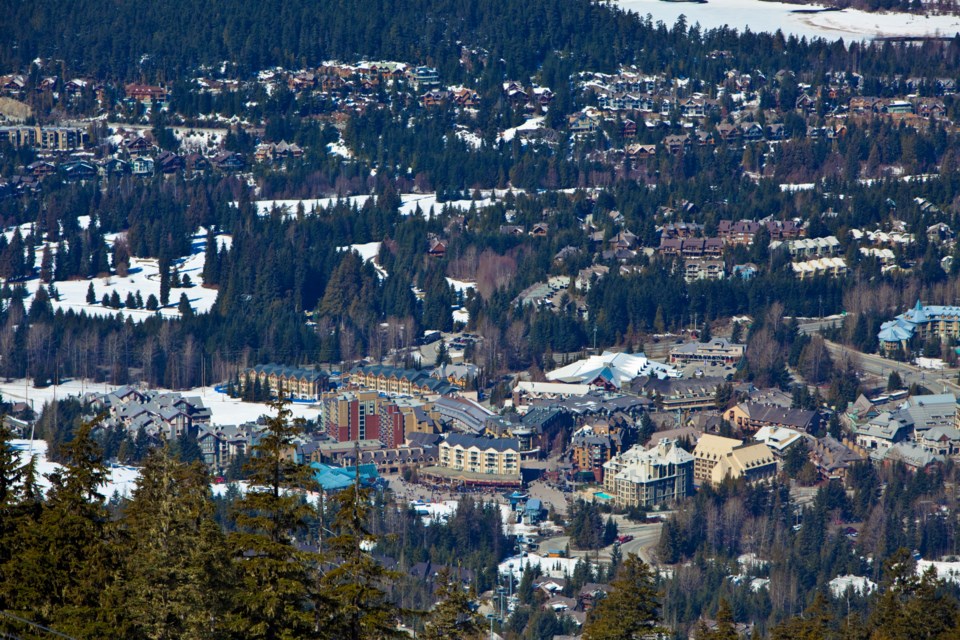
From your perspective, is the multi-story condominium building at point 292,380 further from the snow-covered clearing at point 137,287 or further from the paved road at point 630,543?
the paved road at point 630,543

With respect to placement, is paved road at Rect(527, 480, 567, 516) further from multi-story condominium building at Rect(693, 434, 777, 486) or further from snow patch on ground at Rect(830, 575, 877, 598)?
snow patch on ground at Rect(830, 575, 877, 598)

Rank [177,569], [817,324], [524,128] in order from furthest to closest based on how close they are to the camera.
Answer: [524,128]
[817,324]
[177,569]

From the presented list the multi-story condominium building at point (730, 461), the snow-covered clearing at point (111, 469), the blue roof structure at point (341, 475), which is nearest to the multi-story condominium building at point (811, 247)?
the multi-story condominium building at point (730, 461)

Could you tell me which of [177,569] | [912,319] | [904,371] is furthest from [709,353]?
[177,569]

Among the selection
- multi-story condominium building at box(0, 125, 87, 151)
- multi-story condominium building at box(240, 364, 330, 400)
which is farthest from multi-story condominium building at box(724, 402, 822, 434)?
multi-story condominium building at box(0, 125, 87, 151)

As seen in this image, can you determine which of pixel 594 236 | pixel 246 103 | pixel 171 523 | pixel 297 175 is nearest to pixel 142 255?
pixel 297 175

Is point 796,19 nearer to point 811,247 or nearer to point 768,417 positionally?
point 811,247
